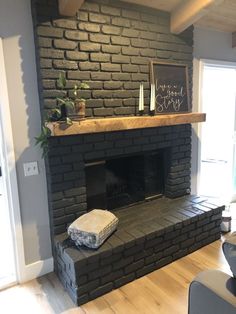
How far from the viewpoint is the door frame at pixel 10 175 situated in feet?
6.28

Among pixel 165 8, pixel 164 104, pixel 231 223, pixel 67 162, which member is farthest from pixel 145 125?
pixel 231 223

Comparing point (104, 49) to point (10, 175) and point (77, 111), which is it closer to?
point (77, 111)

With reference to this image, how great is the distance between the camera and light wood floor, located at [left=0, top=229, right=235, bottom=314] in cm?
187

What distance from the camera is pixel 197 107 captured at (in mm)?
3133

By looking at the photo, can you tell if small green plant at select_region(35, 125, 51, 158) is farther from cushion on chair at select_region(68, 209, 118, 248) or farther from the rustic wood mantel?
cushion on chair at select_region(68, 209, 118, 248)

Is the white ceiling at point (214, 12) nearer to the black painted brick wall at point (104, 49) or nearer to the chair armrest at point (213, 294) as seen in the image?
the black painted brick wall at point (104, 49)

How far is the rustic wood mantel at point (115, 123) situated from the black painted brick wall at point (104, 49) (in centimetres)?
23

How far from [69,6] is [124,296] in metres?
2.24

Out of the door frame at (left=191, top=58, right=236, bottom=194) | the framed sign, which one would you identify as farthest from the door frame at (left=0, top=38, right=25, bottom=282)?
the door frame at (left=191, top=58, right=236, bottom=194)

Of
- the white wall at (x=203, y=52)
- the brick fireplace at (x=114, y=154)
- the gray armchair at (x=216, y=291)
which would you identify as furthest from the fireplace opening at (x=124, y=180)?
the gray armchair at (x=216, y=291)

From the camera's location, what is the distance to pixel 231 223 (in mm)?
3088

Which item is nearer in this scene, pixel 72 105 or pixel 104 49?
pixel 72 105

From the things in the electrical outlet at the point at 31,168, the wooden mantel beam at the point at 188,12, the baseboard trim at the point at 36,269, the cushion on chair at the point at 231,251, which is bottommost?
the baseboard trim at the point at 36,269

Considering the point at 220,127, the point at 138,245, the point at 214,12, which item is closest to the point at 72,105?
the point at 138,245
